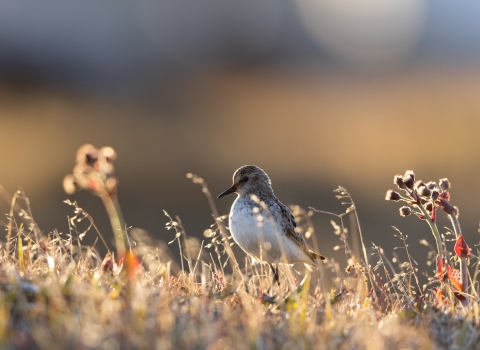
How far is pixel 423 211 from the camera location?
4879 millimetres

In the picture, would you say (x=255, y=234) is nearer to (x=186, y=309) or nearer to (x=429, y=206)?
(x=429, y=206)

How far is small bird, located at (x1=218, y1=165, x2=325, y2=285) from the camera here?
21.3ft

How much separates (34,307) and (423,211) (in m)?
2.76

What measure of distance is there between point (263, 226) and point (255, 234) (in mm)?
166

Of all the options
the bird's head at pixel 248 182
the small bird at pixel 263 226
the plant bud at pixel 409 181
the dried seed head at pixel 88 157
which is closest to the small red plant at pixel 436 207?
the plant bud at pixel 409 181

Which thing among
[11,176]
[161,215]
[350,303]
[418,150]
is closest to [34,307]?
[350,303]

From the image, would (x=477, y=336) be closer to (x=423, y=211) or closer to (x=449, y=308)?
(x=449, y=308)

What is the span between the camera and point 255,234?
646 cm

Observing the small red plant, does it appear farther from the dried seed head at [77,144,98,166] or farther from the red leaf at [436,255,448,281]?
the dried seed head at [77,144,98,166]

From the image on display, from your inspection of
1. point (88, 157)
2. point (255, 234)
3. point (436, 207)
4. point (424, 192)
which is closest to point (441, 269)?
point (436, 207)

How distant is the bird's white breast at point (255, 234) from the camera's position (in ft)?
21.2

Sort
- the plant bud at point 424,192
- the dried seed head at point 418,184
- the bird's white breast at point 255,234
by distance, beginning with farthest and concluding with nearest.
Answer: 1. the bird's white breast at point 255,234
2. the dried seed head at point 418,184
3. the plant bud at point 424,192

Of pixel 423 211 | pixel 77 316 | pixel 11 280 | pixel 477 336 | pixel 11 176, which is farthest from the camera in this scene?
pixel 11 176

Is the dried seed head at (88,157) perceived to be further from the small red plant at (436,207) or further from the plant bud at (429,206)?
the plant bud at (429,206)
